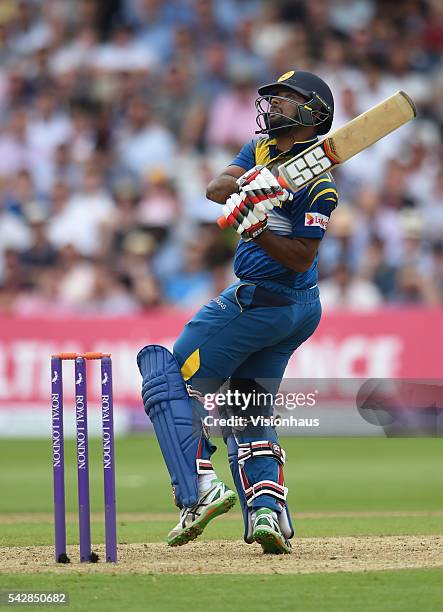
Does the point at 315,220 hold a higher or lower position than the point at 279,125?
lower

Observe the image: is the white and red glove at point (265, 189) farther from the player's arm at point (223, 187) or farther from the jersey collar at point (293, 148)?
the jersey collar at point (293, 148)

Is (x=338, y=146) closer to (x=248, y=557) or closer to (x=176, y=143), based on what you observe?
(x=248, y=557)

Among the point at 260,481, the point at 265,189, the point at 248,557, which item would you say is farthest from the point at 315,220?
the point at 248,557

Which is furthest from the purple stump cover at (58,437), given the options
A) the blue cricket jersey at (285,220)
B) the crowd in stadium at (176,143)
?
the crowd in stadium at (176,143)

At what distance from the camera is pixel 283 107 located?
19.3 feet

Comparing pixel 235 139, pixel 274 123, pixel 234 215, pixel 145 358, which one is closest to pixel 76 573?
pixel 145 358

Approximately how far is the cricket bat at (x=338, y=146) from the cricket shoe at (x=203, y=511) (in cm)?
121

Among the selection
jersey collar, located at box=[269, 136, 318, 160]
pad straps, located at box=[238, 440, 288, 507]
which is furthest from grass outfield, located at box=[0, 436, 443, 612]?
jersey collar, located at box=[269, 136, 318, 160]

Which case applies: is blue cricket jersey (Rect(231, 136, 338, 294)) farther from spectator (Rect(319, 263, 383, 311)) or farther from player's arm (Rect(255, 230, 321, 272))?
spectator (Rect(319, 263, 383, 311))

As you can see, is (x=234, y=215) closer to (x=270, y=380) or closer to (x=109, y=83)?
(x=270, y=380)

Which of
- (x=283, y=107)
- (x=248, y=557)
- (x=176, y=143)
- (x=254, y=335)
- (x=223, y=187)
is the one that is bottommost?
(x=248, y=557)

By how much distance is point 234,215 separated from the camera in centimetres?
558

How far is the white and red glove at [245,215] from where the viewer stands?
18.2 ft

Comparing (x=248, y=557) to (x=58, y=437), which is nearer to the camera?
(x=58, y=437)
